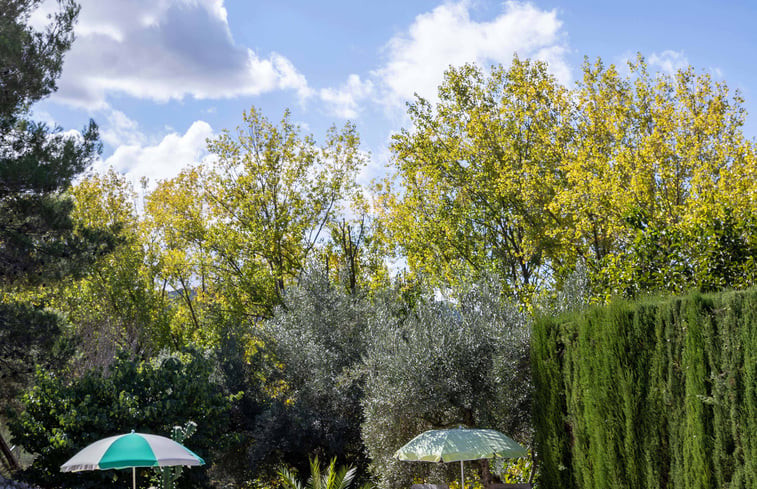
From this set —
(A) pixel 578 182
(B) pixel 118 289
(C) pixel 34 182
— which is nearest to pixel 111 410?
(C) pixel 34 182

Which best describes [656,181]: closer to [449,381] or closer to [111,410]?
[449,381]

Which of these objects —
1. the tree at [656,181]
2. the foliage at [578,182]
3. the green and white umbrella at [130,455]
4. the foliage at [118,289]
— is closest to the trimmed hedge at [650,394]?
the tree at [656,181]

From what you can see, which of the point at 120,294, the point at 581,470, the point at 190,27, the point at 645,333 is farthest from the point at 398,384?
the point at 120,294

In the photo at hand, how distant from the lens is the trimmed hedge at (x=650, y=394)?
19.2ft

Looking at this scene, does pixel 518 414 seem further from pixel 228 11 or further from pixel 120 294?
pixel 120 294

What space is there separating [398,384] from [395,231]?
9.73 meters

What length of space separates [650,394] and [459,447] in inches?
93.6

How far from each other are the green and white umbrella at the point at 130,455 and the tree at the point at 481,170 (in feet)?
33.7

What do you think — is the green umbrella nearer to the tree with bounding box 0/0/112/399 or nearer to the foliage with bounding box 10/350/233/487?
the foliage with bounding box 10/350/233/487

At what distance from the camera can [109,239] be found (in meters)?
14.2

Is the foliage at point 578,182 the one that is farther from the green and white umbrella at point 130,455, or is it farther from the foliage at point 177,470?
the green and white umbrella at point 130,455

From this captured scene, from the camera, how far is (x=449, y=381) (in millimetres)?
10391

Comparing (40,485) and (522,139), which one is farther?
(522,139)

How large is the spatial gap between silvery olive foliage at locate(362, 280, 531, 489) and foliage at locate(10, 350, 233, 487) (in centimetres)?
341
